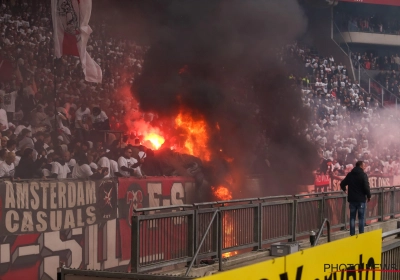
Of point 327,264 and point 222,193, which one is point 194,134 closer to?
point 222,193

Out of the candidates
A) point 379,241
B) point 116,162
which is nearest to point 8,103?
point 116,162

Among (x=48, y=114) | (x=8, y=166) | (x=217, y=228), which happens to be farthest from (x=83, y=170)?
(x=217, y=228)

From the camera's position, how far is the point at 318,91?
25.8 metres

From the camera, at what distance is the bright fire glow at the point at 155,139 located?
18.6 meters

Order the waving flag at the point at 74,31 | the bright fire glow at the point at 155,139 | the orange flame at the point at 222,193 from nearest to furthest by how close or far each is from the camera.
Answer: the waving flag at the point at 74,31 → the orange flame at the point at 222,193 → the bright fire glow at the point at 155,139

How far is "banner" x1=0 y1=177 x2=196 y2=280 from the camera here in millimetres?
9664

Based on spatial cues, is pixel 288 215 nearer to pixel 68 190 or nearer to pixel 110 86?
pixel 68 190

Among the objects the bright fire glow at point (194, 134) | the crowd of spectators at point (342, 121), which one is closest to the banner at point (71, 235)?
the bright fire glow at point (194, 134)

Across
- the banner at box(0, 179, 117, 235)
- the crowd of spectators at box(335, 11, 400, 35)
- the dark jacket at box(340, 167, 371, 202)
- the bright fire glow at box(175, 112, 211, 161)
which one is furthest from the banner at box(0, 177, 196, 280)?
the crowd of spectators at box(335, 11, 400, 35)

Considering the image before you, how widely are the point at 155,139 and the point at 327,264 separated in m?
13.8

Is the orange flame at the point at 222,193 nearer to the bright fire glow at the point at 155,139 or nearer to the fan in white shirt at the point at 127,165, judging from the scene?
the bright fire glow at the point at 155,139

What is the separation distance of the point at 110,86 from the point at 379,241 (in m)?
11.3

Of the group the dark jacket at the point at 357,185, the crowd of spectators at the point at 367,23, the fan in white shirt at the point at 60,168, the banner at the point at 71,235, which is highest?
the crowd of spectators at the point at 367,23

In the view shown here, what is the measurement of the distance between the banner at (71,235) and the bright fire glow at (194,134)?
6.18 m
